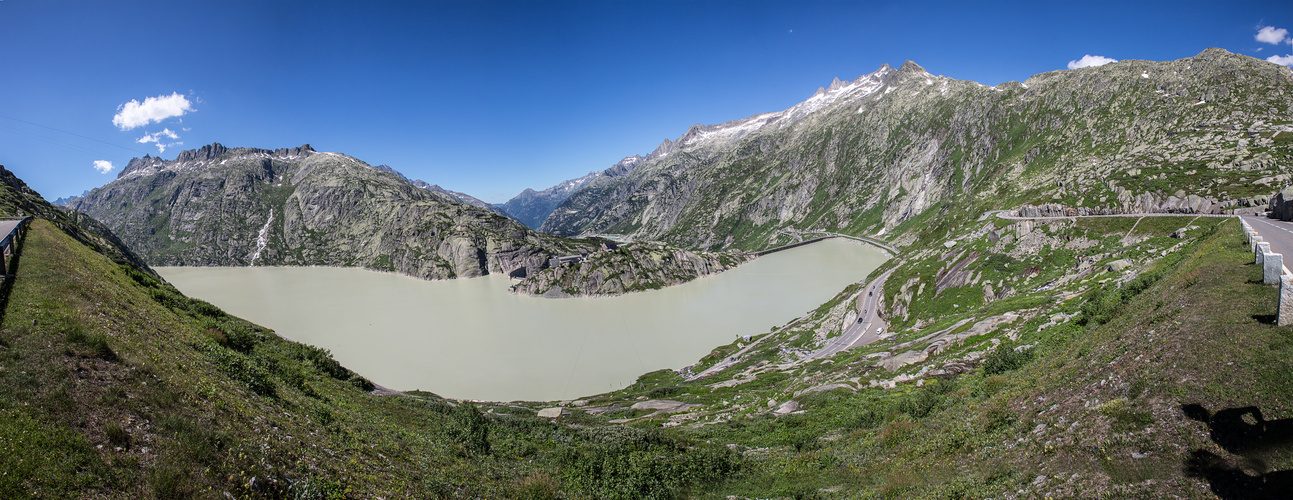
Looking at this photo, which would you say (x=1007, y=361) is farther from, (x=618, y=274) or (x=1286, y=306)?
(x=618, y=274)

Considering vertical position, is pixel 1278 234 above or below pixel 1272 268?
above

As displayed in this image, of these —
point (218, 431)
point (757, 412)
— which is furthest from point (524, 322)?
point (218, 431)

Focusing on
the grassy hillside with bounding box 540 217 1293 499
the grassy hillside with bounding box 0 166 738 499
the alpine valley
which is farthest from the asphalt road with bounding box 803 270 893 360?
the grassy hillside with bounding box 0 166 738 499

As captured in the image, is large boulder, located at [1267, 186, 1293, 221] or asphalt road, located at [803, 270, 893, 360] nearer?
large boulder, located at [1267, 186, 1293, 221]

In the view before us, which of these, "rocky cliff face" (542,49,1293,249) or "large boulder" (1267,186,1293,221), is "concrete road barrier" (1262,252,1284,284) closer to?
"large boulder" (1267,186,1293,221)

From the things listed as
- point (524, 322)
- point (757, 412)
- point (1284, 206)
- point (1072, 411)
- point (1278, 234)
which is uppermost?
point (1284, 206)
